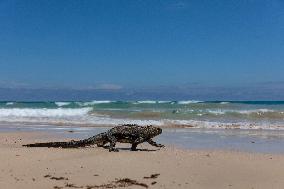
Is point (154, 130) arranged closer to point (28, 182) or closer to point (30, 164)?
point (30, 164)

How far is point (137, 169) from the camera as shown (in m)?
8.13

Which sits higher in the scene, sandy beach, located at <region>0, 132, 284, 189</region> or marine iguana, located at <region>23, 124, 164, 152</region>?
marine iguana, located at <region>23, 124, 164, 152</region>

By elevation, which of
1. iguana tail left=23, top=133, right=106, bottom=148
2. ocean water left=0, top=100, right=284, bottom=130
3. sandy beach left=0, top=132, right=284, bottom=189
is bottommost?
sandy beach left=0, top=132, right=284, bottom=189

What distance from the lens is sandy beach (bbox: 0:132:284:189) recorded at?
23.2 ft

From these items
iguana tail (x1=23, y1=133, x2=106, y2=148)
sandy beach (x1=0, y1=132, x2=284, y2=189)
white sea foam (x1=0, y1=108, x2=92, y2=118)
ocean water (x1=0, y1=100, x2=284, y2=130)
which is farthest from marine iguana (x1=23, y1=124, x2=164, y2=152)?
white sea foam (x1=0, y1=108, x2=92, y2=118)

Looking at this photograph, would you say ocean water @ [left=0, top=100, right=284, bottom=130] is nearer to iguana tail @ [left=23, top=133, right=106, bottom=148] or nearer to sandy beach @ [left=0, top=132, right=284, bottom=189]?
iguana tail @ [left=23, top=133, right=106, bottom=148]

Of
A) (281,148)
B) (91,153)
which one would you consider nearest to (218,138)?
(281,148)

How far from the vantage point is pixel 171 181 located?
7238 millimetres

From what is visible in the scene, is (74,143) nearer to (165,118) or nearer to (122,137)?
(122,137)

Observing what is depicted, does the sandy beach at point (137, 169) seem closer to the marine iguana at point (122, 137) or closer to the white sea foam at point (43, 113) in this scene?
the marine iguana at point (122, 137)

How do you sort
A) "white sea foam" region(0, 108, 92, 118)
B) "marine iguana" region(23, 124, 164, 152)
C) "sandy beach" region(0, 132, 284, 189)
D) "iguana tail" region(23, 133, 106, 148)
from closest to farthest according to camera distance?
"sandy beach" region(0, 132, 284, 189), "iguana tail" region(23, 133, 106, 148), "marine iguana" region(23, 124, 164, 152), "white sea foam" region(0, 108, 92, 118)

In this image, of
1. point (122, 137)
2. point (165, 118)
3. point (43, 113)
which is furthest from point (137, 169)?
point (43, 113)

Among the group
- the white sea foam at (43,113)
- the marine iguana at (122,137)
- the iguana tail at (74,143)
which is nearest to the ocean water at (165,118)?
the white sea foam at (43,113)

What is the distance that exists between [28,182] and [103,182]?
105 centimetres
